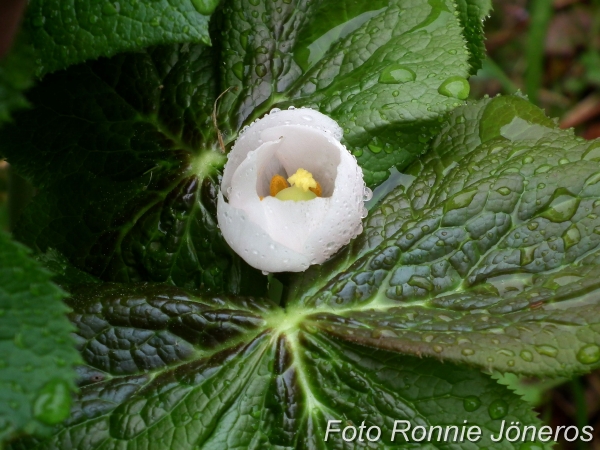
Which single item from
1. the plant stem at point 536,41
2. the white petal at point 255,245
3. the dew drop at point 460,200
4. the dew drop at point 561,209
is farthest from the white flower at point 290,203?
the plant stem at point 536,41

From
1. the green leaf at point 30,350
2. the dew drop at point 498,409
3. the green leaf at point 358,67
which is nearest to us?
the green leaf at point 30,350

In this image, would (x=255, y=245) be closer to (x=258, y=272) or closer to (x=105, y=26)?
(x=258, y=272)

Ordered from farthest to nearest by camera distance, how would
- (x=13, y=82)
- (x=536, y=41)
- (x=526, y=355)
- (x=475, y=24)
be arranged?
(x=536, y=41), (x=475, y=24), (x=526, y=355), (x=13, y=82)

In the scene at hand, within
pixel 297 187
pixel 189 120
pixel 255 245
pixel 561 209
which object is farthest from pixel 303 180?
pixel 561 209

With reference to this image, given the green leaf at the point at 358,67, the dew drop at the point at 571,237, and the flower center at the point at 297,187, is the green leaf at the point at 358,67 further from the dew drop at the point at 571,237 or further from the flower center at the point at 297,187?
the dew drop at the point at 571,237

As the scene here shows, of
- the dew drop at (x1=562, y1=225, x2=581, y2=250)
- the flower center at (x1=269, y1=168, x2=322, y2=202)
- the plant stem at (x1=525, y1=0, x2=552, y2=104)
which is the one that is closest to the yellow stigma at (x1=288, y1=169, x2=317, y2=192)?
the flower center at (x1=269, y1=168, x2=322, y2=202)
